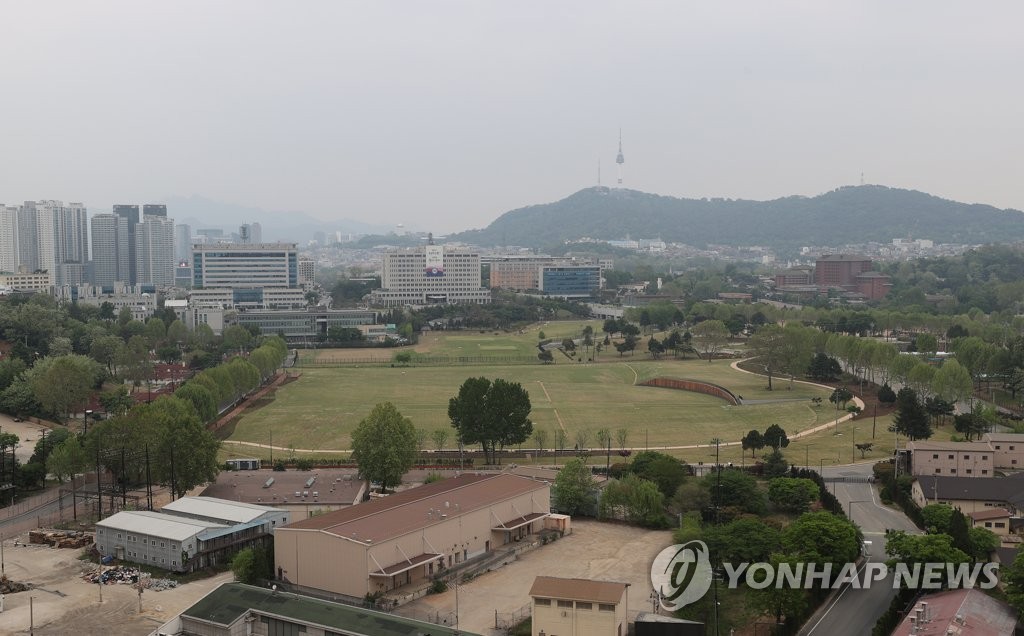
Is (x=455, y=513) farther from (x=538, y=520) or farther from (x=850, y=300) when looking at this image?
(x=850, y=300)

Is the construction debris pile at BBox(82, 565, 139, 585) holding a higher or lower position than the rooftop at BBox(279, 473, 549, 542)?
lower

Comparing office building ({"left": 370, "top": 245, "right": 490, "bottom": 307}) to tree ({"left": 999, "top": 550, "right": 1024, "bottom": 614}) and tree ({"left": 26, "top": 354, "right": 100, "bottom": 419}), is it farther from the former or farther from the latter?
tree ({"left": 999, "top": 550, "right": 1024, "bottom": 614})

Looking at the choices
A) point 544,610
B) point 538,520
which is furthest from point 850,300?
point 544,610

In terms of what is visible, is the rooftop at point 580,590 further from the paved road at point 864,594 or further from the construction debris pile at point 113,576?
the construction debris pile at point 113,576

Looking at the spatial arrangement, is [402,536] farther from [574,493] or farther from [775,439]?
[775,439]

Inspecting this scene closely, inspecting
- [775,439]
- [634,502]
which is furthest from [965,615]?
[775,439]

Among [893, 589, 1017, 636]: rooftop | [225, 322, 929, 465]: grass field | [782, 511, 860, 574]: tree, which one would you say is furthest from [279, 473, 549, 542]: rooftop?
[893, 589, 1017, 636]: rooftop

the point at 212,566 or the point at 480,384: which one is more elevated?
the point at 480,384
